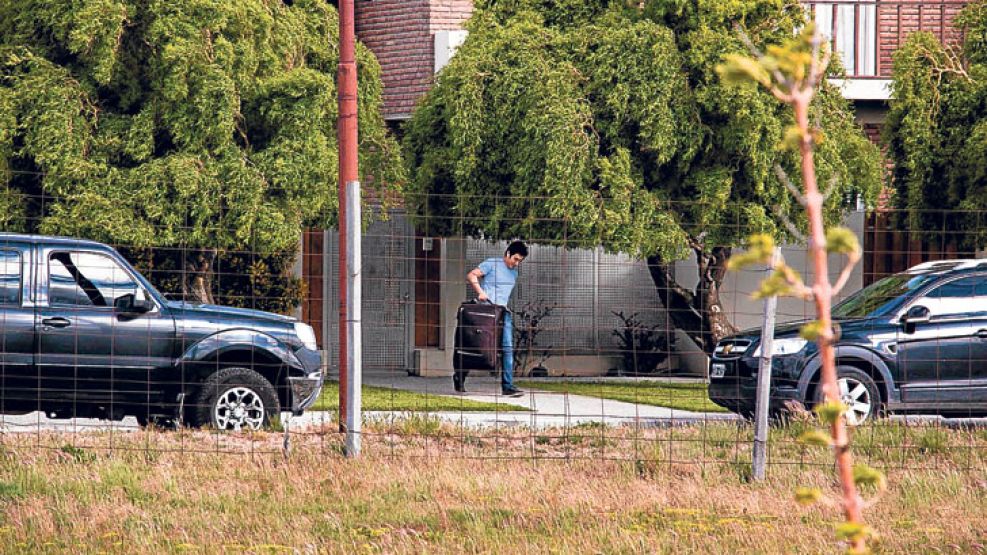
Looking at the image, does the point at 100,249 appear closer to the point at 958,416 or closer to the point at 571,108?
the point at 571,108

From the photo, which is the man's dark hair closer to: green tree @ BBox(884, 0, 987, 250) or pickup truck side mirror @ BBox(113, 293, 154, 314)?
pickup truck side mirror @ BBox(113, 293, 154, 314)

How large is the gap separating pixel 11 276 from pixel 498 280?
5587 mm

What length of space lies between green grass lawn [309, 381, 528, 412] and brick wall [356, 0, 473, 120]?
5.35m

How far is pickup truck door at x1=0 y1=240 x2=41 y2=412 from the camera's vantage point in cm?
1205

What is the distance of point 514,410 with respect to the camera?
16.1m

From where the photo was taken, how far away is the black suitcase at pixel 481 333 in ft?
51.0

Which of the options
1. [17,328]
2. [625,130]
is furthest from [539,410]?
[17,328]

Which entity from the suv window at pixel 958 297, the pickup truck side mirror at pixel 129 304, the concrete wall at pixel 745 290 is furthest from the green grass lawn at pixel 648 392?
the pickup truck side mirror at pixel 129 304

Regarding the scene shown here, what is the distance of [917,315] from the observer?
46.1 feet

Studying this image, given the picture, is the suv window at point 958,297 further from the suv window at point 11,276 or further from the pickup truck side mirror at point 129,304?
the suv window at point 11,276

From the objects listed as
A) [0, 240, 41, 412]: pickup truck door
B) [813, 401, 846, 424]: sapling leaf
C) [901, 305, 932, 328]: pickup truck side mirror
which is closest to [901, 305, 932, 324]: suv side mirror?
[901, 305, 932, 328]: pickup truck side mirror

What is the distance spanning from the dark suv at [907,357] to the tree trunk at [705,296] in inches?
198

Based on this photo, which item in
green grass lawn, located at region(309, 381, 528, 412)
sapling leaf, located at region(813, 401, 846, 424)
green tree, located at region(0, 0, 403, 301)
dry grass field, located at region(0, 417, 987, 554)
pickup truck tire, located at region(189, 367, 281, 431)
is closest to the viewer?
sapling leaf, located at region(813, 401, 846, 424)

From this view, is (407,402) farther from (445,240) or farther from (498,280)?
(445,240)
